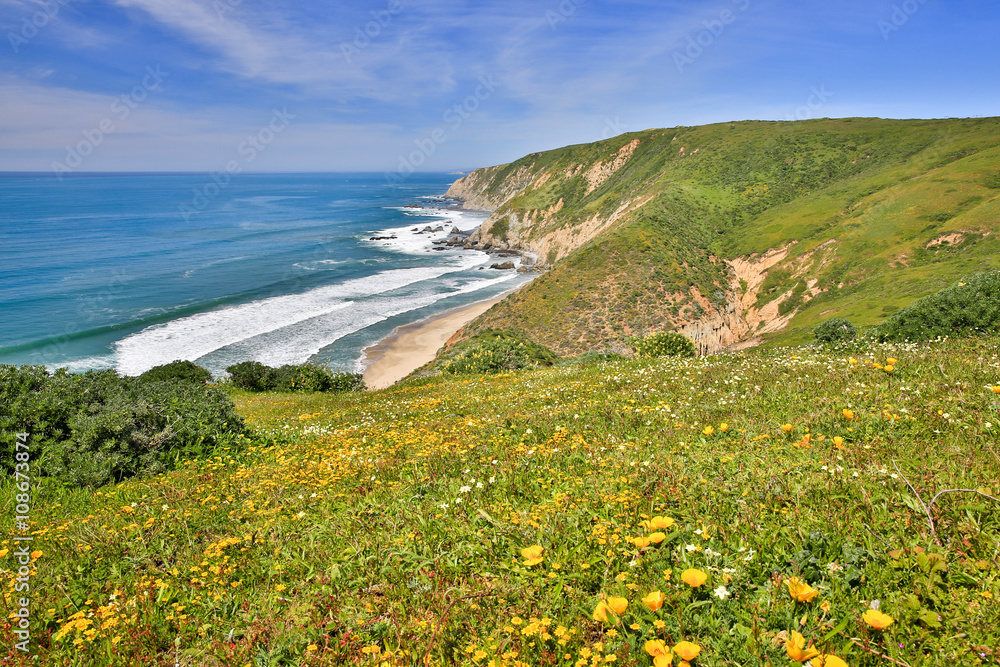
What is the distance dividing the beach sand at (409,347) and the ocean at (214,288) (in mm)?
1961

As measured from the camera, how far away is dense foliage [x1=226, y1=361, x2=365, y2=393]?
25.6m

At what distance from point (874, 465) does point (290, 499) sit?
19.6 feet

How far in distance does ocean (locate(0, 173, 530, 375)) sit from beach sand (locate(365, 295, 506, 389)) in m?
1.96

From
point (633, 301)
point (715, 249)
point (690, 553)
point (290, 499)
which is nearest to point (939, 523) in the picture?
point (690, 553)

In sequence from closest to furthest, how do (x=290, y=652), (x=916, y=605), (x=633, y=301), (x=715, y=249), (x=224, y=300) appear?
(x=916, y=605), (x=290, y=652), (x=633, y=301), (x=224, y=300), (x=715, y=249)

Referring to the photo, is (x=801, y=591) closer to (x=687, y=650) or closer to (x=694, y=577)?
(x=694, y=577)

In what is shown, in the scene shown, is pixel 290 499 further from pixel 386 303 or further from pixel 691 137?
pixel 691 137

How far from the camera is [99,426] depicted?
816 cm

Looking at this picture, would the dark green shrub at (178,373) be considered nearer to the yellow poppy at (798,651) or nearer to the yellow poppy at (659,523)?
the yellow poppy at (659,523)

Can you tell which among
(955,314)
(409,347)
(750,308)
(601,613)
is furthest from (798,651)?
(750,308)

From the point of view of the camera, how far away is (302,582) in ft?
12.6

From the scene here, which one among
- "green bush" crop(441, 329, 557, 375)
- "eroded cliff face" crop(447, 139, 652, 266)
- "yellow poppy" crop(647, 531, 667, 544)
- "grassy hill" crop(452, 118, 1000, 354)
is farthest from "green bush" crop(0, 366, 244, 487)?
"eroded cliff face" crop(447, 139, 652, 266)

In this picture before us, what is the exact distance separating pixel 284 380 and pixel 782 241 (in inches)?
2130

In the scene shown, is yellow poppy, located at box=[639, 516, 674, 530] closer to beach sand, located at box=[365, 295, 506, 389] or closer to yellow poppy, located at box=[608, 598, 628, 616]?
yellow poppy, located at box=[608, 598, 628, 616]
